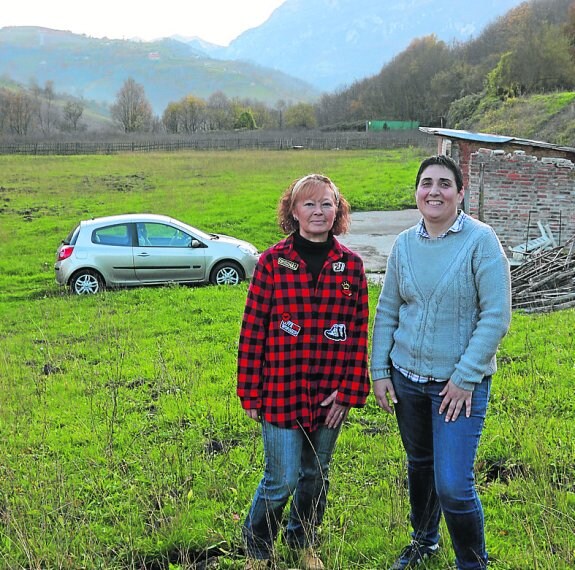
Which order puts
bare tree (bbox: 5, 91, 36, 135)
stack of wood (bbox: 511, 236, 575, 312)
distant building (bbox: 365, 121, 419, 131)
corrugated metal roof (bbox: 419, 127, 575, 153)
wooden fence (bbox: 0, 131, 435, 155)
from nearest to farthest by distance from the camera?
stack of wood (bbox: 511, 236, 575, 312) < corrugated metal roof (bbox: 419, 127, 575, 153) < wooden fence (bbox: 0, 131, 435, 155) < distant building (bbox: 365, 121, 419, 131) < bare tree (bbox: 5, 91, 36, 135)

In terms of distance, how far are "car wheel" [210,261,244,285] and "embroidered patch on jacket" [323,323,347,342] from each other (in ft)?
31.3

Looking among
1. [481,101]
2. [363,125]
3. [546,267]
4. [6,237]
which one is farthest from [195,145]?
[546,267]

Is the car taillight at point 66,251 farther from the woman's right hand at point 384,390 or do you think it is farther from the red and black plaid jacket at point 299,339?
the woman's right hand at point 384,390

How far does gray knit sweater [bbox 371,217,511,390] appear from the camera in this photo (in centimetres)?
266

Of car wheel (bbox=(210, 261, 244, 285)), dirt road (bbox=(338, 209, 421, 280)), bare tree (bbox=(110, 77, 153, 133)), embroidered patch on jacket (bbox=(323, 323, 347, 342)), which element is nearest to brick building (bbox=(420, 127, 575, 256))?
dirt road (bbox=(338, 209, 421, 280))

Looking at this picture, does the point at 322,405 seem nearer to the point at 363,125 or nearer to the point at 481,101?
the point at 481,101

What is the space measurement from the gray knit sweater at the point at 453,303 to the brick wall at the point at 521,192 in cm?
1264

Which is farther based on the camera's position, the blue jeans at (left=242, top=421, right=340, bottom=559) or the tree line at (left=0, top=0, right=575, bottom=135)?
the tree line at (left=0, top=0, right=575, bottom=135)

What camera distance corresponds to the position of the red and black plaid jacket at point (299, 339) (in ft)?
9.77

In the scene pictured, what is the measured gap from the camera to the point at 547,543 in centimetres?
319

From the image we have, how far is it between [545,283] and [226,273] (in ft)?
19.8

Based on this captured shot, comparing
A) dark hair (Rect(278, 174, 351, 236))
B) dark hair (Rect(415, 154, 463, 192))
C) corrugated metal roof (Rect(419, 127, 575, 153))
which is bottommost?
dark hair (Rect(278, 174, 351, 236))

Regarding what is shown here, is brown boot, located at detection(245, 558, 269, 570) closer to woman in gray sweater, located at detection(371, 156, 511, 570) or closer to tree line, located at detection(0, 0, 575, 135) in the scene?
woman in gray sweater, located at detection(371, 156, 511, 570)

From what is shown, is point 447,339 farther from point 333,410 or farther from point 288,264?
point 288,264
